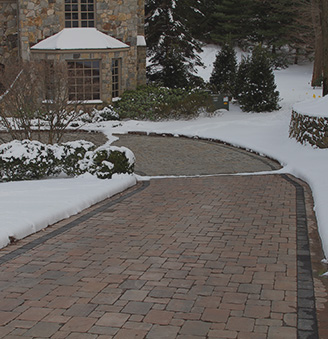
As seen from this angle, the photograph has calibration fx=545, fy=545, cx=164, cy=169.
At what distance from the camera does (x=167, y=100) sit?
22141 millimetres

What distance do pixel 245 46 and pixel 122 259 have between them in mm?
35549

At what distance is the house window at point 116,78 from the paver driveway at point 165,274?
14258mm

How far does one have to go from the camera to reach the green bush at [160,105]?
21.5 m

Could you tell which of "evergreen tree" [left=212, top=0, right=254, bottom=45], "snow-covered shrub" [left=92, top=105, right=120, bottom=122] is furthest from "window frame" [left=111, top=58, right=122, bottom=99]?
"evergreen tree" [left=212, top=0, right=254, bottom=45]

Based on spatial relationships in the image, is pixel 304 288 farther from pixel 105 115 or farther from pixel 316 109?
pixel 105 115

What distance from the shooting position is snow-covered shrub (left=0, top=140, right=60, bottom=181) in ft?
35.2

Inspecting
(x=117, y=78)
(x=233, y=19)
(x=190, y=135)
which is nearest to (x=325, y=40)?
(x=190, y=135)

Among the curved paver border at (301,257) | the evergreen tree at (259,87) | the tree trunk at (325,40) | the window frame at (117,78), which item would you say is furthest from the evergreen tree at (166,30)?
the curved paver border at (301,257)

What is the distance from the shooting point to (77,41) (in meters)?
21.6

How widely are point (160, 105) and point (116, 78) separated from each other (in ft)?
9.37

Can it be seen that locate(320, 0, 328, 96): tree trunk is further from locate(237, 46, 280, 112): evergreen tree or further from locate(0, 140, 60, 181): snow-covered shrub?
locate(0, 140, 60, 181): snow-covered shrub

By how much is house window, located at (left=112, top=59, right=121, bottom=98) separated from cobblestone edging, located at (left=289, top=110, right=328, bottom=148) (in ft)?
32.3

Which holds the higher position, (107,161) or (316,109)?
(316,109)

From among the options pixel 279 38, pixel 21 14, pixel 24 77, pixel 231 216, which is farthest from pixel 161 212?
pixel 279 38
